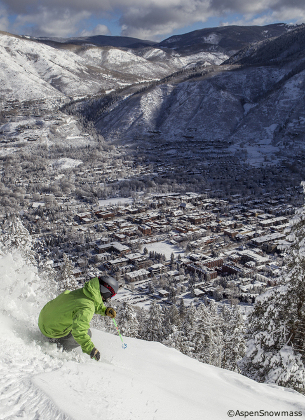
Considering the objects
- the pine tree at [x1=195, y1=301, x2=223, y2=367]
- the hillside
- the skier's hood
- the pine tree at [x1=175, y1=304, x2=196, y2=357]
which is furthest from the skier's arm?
the hillside

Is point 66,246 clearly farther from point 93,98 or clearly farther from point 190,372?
point 93,98

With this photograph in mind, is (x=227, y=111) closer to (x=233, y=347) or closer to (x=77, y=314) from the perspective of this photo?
(x=233, y=347)

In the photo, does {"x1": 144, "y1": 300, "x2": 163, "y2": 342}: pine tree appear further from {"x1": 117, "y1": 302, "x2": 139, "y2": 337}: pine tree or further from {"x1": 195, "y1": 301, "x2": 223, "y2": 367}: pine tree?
{"x1": 195, "y1": 301, "x2": 223, "y2": 367}: pine tree

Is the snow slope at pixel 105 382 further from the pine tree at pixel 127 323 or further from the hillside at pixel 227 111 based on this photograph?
the hillside at pixel 227 111

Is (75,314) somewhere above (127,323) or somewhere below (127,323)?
above

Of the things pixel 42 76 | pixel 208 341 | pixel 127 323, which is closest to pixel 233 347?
pixel 208 341

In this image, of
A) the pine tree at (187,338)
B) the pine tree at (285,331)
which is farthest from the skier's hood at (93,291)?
the pine tree at (187,338)
